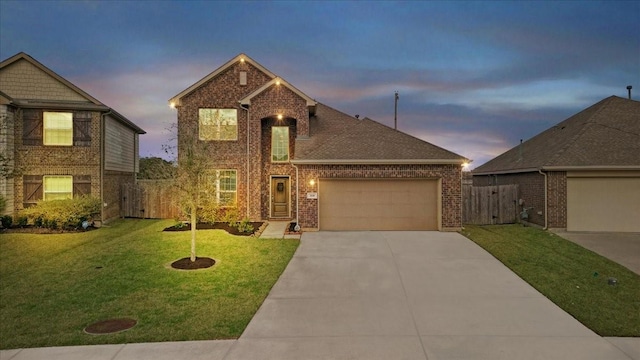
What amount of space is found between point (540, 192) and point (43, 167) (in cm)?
2240

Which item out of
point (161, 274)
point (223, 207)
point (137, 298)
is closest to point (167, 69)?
point (223, 207)

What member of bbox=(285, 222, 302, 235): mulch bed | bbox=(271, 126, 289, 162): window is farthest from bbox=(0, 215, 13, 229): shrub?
bbox=(285, 222, 302, 235): mulch bed

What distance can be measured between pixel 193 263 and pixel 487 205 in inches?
539

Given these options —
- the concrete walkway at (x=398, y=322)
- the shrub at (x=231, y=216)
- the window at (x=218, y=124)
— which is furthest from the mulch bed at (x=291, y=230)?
the window at (x=218, y=124)

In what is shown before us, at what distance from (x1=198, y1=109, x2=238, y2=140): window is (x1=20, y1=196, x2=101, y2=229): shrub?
602cm

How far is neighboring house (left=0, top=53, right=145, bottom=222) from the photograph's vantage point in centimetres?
1634

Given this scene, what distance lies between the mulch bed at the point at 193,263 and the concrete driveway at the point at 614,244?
38.7ft

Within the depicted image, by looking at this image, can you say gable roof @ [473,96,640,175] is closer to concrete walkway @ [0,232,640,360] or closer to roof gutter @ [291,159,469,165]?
roof gutter @ [291,159,469,165]

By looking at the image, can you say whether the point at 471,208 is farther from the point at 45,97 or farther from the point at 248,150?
the point at 45,97

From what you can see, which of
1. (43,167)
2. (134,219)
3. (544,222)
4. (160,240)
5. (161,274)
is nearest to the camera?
(161,274)

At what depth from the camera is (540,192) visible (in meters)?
15.7

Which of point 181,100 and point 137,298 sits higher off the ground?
point 181,100

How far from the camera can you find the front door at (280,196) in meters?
17.7

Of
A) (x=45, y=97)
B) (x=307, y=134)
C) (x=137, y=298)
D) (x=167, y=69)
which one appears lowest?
(x=137, y=298)
